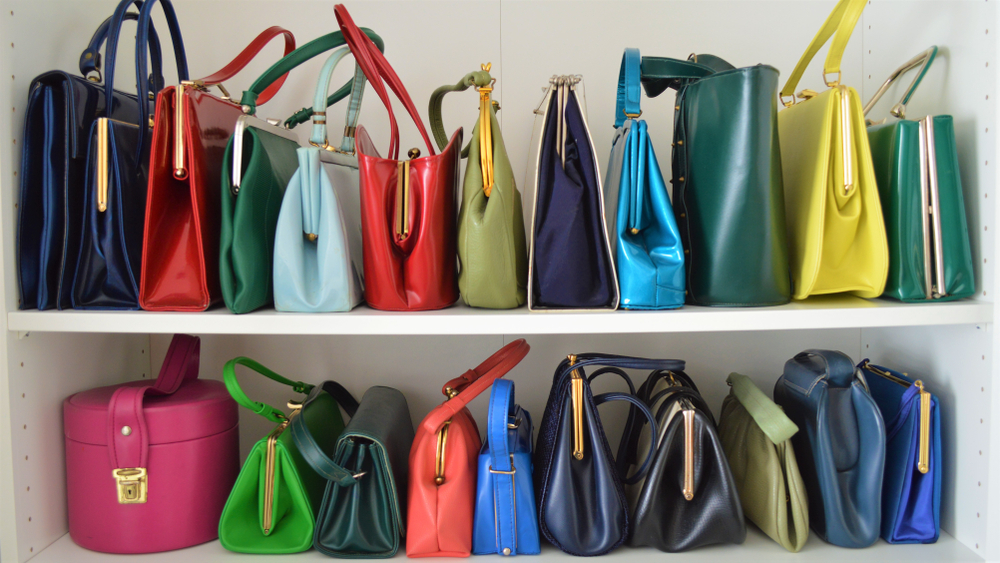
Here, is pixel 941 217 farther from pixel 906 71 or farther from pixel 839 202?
pixel 906 71

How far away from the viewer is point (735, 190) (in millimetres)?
742

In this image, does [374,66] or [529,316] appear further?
[374,66]

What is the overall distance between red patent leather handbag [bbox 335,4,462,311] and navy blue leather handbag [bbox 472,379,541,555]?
0.19m

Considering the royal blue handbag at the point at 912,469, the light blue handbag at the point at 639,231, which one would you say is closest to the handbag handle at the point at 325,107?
the light blue handbag at the point at 639,231

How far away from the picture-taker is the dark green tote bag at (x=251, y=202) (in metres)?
0.72

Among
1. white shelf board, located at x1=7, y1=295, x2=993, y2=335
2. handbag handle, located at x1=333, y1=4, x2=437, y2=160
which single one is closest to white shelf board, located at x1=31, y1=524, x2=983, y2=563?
white shelf board, located at x1=7, y1=295, x2=993, y2=335

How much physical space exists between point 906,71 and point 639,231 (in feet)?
1.92

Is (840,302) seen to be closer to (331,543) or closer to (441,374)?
(441,374)

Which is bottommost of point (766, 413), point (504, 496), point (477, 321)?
point (504, 496)

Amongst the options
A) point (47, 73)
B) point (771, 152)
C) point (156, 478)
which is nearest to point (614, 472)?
point (771, 152)

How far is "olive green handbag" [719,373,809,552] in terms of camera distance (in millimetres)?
791

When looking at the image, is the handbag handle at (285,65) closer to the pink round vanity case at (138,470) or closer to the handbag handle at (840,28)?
the pink round vanity case at (138,470)

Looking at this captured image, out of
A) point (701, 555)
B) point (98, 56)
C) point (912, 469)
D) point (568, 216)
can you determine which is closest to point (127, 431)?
point (98, 56)

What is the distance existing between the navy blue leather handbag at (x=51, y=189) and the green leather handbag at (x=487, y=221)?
57cm
